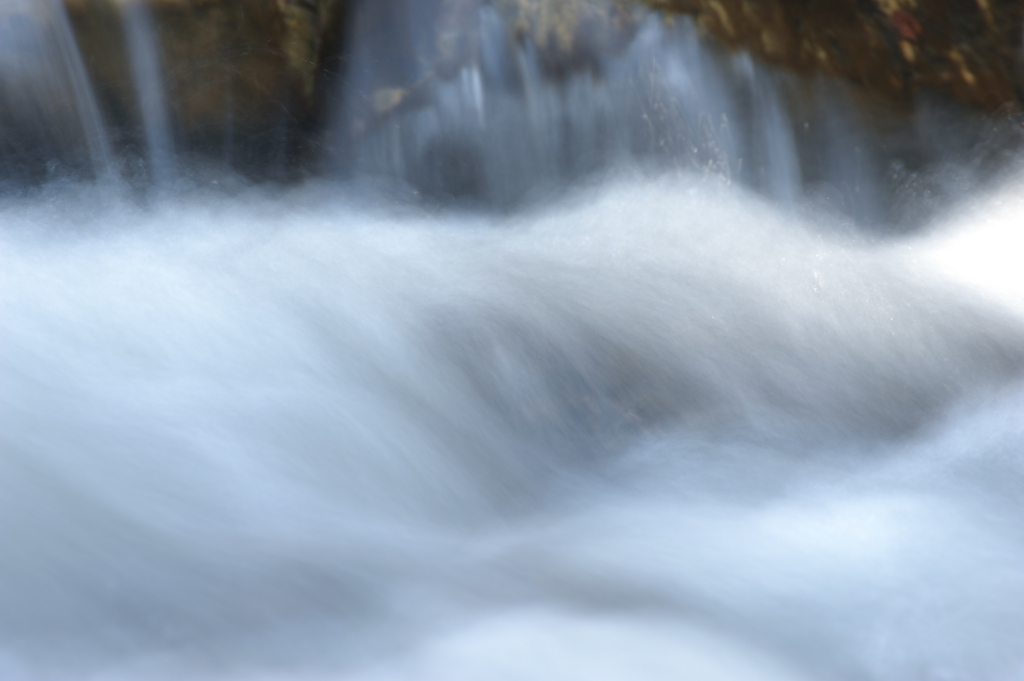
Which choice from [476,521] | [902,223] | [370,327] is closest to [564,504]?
[476,521]

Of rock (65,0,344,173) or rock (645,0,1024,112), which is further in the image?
rock (645,0,1024,112)

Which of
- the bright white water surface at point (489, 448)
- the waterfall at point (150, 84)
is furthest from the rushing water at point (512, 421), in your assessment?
the waterfall at point (150, 84)

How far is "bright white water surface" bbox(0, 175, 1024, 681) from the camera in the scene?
1.19m

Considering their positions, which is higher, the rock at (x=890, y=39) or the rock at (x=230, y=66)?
the rock at (x=890, y=39)

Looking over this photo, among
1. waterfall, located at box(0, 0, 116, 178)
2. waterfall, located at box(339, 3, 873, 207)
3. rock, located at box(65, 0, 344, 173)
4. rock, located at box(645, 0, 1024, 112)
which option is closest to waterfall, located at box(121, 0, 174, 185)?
rock, located at box(65, 0, 344, 173)

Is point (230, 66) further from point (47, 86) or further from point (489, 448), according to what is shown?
point (489, 448)

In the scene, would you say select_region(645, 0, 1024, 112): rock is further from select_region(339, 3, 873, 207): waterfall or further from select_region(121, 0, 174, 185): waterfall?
select_region(121, 0, 174, 185): waterfall

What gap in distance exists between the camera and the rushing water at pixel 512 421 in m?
1.20

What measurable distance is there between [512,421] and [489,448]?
0.10 metres

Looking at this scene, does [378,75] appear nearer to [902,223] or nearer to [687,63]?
[687,63]

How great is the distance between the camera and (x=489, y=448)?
5.56 feet

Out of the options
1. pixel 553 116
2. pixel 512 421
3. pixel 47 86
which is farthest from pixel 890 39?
pixel 47 86

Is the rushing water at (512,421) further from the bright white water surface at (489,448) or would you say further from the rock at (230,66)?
the rock at (230,66)

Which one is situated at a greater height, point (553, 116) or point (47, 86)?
point (553, 116)
